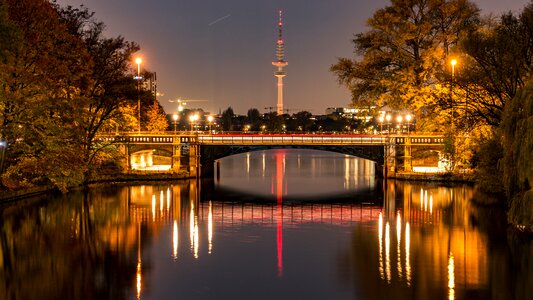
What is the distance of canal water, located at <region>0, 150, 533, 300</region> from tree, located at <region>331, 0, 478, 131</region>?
58.5 ft

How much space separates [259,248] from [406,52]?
4747 centimetres

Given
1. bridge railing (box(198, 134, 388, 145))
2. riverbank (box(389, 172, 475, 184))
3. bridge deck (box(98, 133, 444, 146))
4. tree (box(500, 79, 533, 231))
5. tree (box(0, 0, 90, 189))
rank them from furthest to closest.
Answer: bridge railing (box(198, 134, 388, 145)), bridge deck (box(98, 133, 444, 146)), riverbank (box(389, 172, 475, 184)), tree (box(0, 0, 90, 189)), tree (box(500, 79, 533, 231))

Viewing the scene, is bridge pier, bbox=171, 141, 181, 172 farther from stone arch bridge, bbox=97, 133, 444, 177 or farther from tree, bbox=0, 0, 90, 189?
tree, bbox=0, 0, 90, 189

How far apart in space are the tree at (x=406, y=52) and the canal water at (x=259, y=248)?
17.8 metres

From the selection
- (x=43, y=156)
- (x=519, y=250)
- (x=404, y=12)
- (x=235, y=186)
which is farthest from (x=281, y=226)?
(x=404, y=12)

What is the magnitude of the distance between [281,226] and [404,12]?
40912 millimetres

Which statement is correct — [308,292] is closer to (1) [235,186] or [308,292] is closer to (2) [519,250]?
(2) [519,250]

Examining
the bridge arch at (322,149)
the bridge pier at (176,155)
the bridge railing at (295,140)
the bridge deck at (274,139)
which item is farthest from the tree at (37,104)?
the bridge arch at (322,149)

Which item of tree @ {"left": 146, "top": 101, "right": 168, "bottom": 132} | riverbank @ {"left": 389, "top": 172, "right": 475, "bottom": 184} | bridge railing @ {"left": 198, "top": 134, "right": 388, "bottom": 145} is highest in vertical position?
tree @ {"left": 146, "top": 101, "right": 168, "bottom": 132}

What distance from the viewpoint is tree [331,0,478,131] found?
76062 mm

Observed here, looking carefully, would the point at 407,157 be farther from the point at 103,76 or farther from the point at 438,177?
the point at 103,76

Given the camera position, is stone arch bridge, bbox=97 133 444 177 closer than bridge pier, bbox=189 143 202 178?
Yes

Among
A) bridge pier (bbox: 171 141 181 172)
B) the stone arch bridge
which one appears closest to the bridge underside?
the stone arch bridge

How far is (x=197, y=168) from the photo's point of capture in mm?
80938
